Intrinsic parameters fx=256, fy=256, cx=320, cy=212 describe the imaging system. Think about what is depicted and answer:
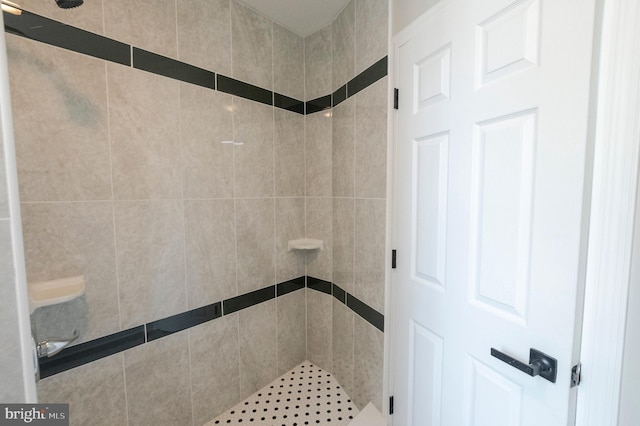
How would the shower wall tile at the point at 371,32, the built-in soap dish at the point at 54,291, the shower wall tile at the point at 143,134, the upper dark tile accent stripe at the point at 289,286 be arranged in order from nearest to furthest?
the built-in soap dish at the point at 54,291 < the shower wall tile at the point at 143,134 < the shower wall tile at the point at 371,32 < the upper dark tile accent stripe at the point at 289,286

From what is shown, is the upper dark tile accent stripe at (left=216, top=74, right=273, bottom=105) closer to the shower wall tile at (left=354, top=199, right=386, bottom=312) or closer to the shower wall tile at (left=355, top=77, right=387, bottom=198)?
the shower wall tile at (left=355, top=77, right=387, bottom=198)

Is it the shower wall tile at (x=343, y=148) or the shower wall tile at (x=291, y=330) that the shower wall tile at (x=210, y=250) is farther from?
the shower wall tile at (x=343, y=148)

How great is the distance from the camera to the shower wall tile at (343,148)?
1.58 m

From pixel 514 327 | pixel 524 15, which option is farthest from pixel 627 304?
pixel 524 15

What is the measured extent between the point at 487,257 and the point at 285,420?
4.88 ft

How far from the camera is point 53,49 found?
3.35ft

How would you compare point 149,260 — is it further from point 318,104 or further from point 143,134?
point 318,104

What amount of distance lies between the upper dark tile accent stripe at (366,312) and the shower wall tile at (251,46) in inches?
59.4

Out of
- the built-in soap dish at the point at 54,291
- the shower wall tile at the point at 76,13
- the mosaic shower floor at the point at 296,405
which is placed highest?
the shower wall tile at the point at 76,13

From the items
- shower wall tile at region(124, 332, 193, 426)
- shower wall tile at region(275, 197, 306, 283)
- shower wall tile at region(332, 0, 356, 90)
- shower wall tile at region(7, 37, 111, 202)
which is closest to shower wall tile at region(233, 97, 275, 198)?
shower wall tile at region(275, 197, 306, 283)

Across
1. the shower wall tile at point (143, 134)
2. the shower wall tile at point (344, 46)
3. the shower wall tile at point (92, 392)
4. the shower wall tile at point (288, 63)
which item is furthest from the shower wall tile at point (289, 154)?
the shower wall tile at point (92, 392)

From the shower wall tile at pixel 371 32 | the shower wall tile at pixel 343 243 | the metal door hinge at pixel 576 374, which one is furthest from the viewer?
the shower wall tile at pixel 343 243

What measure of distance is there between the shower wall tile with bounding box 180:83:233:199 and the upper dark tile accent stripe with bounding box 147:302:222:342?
2.13ft

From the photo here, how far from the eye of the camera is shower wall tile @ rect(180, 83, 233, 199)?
1.38 m
